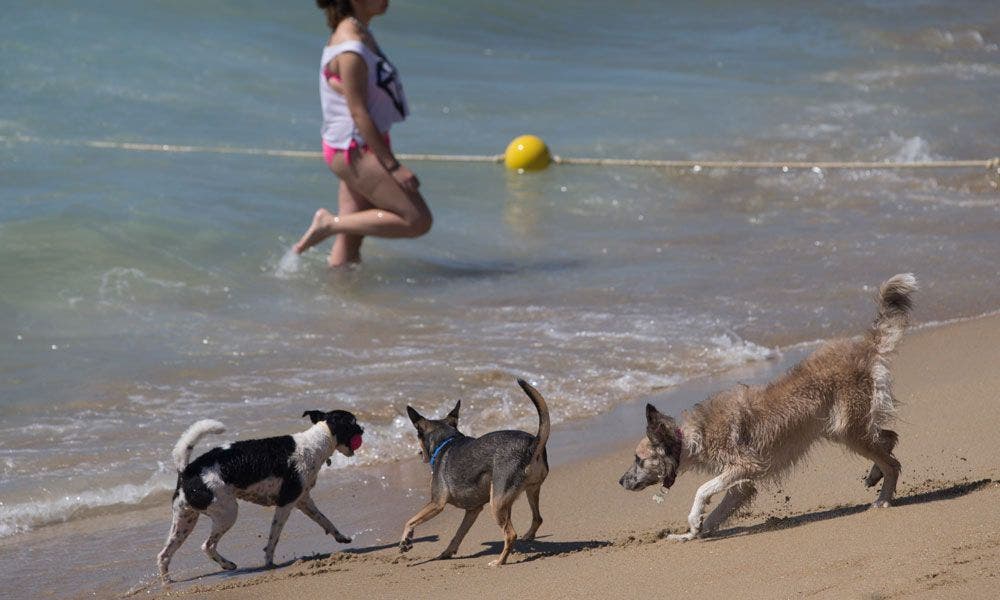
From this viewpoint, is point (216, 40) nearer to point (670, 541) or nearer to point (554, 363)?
point (554, 363)

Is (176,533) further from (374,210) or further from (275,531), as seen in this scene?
(374,210)

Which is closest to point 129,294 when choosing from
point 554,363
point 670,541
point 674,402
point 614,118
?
point 554,363

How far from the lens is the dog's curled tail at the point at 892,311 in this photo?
5691 millimetres

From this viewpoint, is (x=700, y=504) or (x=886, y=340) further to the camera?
(x=886, y=340)

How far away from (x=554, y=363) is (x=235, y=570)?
324cm

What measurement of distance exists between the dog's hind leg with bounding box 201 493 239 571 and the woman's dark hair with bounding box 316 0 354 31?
4.67 m

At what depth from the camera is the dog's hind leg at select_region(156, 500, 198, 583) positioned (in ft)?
18.8

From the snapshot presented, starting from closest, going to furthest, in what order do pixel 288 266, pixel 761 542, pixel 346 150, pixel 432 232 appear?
pixel 761 542 → pixel 346 150 → pixel 288 266 → pixel 432 232

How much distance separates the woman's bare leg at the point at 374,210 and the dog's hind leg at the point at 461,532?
434 centimetres

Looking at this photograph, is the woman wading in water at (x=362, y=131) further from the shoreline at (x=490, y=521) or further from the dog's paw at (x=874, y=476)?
the dog's paw at (x=874, y=476)

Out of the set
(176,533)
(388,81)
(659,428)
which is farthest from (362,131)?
(659,428)

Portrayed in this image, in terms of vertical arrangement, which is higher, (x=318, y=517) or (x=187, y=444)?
(x=187, y=444)

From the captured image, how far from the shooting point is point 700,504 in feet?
18.3

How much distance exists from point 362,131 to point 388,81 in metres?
0.41
